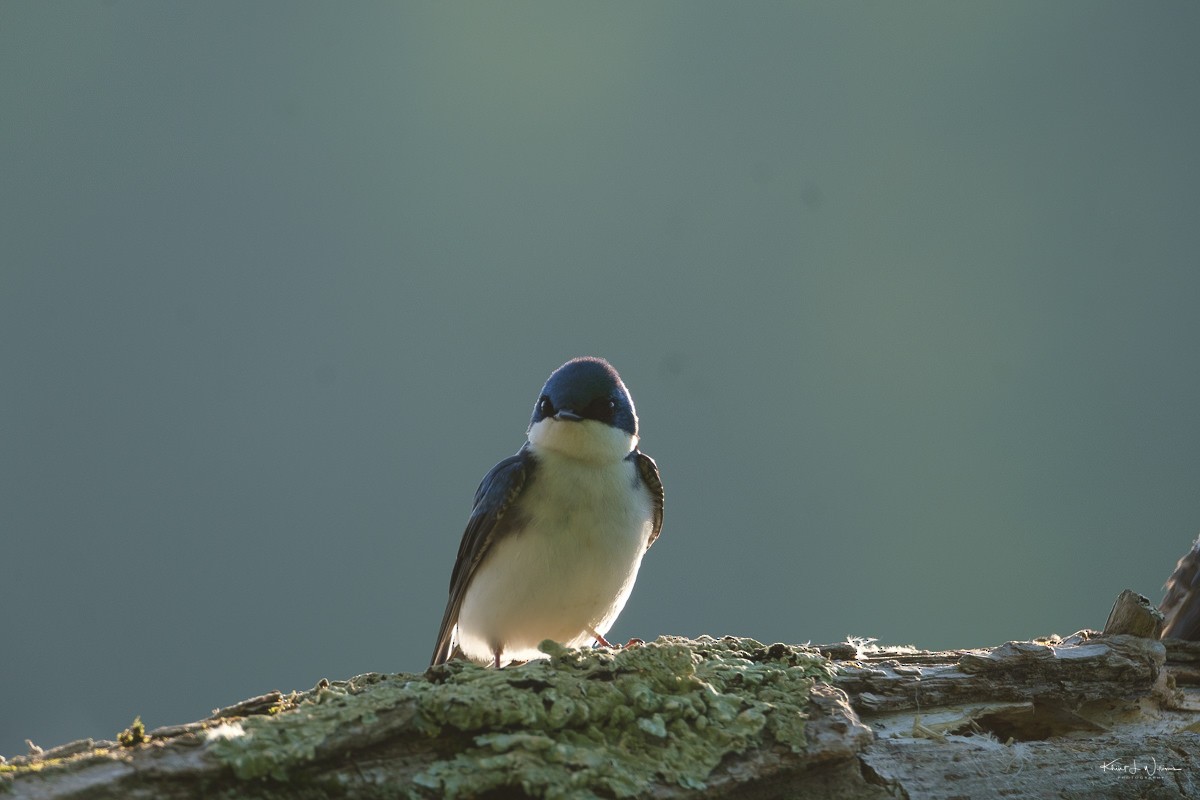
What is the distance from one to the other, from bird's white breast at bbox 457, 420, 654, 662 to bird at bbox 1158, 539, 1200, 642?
54.2 inches

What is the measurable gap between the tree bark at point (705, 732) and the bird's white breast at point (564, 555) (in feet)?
2.34

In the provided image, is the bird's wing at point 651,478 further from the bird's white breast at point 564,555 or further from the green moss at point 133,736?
the green moss at point 133,736

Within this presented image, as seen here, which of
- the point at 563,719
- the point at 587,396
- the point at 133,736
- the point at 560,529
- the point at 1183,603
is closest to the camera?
the point at 133,736

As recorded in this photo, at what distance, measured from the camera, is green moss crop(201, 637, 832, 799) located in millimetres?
1741

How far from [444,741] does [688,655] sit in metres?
0.53

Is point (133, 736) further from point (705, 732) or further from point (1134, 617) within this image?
point (1134, 617)

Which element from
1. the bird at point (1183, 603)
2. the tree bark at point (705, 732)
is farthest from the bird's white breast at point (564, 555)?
the bird at point (1183, 603)

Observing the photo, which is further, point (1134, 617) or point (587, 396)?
point (587, 396)

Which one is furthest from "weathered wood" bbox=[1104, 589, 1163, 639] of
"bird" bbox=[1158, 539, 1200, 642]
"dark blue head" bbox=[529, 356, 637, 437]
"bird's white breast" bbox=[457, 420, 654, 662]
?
"dark blue head" bbox=[529, 356, 637, 437]

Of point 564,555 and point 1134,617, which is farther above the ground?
point 564,555

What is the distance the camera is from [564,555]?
306cm

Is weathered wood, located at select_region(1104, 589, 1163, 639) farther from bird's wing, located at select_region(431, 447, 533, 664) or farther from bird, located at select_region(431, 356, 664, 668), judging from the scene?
bird's wing, located at select_region(431, 447, 533, 664)

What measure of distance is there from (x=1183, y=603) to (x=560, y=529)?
1.62 meters

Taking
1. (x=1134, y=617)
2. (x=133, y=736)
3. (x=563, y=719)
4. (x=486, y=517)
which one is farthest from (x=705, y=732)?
(x=486, y=517)
